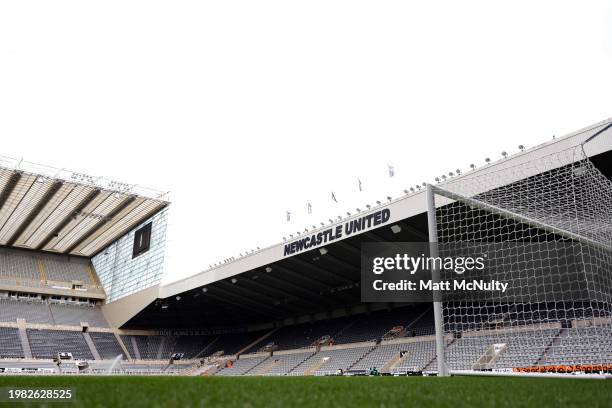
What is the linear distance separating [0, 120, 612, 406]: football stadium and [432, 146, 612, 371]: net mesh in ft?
0.21

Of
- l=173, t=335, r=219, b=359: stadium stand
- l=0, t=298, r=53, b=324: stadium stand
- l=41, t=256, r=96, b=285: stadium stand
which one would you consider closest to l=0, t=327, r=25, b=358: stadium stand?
l=0, t=298, r=53, b=324: stadium stand

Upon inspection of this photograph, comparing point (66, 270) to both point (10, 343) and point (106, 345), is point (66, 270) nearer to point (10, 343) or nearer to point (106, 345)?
point (106, 345)

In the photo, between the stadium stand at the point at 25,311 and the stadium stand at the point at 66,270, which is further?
the stadium stand at the point at 66,270

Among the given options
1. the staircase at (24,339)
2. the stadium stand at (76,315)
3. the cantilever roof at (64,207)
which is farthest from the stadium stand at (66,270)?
the staircase at (24,339)

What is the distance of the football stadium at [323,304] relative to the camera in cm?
604

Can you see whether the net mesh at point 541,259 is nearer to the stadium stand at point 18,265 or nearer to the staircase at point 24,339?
the staircase at point 24,339

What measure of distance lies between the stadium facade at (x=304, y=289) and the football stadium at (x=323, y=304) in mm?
90

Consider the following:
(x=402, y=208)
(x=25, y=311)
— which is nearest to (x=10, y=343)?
(x=25, y=311)

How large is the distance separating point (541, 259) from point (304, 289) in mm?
17464

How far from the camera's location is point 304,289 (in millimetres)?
30469

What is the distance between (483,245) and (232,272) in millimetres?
15464

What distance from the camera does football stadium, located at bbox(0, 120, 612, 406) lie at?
6039 millimetres

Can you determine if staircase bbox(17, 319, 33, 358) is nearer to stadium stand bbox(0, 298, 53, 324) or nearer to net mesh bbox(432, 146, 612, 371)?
stadium stand bbox(0, 298, 53, 324)

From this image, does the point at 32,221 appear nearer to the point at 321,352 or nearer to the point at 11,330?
the point at 11,330
